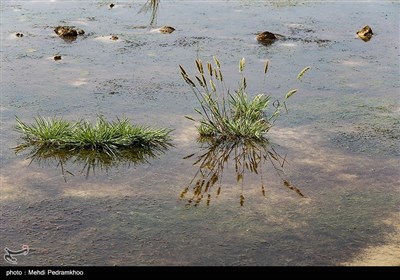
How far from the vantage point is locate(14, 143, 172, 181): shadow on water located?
19.2 feet

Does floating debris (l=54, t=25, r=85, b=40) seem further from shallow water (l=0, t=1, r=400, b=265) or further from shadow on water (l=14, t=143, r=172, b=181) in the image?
shadow on water (l=14, t=143, r=172, b=181)

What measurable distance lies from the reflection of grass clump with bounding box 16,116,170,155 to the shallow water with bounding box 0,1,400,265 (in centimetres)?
23

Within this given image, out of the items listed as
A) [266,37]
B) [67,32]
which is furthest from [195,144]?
[67,32]

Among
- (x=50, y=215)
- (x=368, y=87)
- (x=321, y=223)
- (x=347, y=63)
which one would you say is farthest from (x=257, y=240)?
(x=347, y=63)

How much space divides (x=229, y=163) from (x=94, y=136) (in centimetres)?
144

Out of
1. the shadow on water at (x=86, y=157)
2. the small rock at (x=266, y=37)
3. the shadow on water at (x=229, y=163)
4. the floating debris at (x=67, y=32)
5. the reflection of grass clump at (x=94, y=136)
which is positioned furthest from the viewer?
the floating debris at (x=67, y=32)

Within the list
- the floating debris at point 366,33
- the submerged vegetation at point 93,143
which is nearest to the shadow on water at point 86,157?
the submerged vegetation at point 93,143

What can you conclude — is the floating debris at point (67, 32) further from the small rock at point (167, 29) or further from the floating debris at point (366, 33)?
the floating debris at point (366, 33)

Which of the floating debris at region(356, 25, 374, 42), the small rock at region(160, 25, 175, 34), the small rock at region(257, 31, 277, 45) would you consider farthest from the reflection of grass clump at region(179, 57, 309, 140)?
the floating debris at region(356, 25, 374, 42)

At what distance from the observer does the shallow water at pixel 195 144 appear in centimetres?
461

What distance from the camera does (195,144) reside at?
6.43m

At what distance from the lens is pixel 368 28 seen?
35.4 ft

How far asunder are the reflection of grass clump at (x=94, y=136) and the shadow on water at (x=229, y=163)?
547mm
